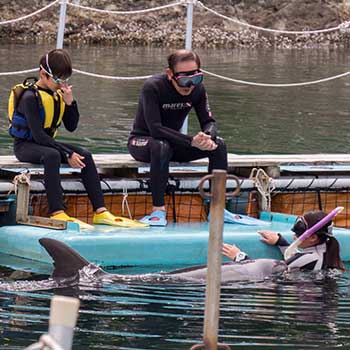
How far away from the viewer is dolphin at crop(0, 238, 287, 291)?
26.2ft

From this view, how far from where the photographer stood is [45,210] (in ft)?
31.6

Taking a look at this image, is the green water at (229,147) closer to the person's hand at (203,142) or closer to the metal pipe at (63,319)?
the person's hand at (203,142)

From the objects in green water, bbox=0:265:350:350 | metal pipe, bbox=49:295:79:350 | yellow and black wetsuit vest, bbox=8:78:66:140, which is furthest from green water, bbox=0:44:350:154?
metal pipe, bbox=49:295:79:350

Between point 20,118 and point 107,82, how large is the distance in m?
14.4

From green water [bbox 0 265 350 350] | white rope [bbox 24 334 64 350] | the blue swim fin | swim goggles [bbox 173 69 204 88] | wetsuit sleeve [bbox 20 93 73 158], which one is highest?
swim goggles [bbox 173 69 204 88]

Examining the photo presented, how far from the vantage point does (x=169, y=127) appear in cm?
976

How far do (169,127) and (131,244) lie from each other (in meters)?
1.18

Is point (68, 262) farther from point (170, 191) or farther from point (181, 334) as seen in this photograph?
point (170, 191)

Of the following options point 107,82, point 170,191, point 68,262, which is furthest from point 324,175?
point 107,82

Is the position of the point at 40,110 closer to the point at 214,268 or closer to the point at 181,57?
the point at 181,57

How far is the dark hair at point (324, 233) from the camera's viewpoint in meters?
8.79

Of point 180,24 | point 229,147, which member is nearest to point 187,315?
point 229,147

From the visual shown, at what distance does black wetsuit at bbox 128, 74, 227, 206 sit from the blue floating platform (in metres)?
0.49

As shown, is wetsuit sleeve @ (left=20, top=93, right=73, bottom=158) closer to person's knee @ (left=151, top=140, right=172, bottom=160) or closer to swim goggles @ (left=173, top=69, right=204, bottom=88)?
person's knee @ (left=151, top=140, right=172, bottom=160)
